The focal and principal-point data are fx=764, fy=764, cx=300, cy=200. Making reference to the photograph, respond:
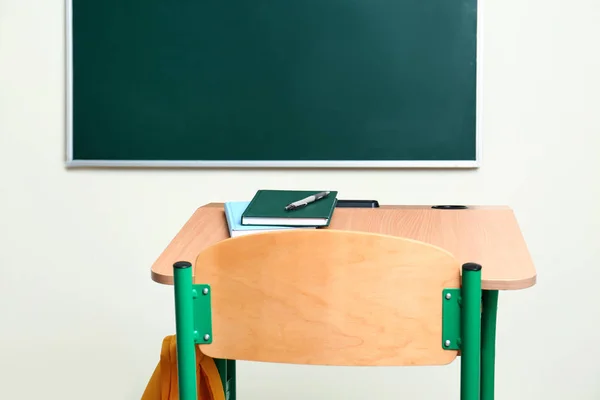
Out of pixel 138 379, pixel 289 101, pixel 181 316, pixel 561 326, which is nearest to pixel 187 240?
pixel 181 316

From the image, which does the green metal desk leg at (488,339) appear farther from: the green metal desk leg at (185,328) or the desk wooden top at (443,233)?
the green metal desk leg at (185,328)

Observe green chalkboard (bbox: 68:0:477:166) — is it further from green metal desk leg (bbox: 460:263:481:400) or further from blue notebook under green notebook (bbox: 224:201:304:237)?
green metal desk leg (bbox: 460:263:481:400)

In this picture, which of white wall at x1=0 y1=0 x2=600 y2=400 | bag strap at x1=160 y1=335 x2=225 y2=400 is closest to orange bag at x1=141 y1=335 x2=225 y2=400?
bag strap at x1=160 y1=335 x2=225 y2=400

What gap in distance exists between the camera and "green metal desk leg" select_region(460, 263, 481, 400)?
3.75 ft

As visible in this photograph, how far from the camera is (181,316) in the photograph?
1.22 m

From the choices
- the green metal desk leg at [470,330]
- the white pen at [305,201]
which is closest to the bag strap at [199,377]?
the white pen at [305,201]

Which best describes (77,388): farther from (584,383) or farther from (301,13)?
(584,383)

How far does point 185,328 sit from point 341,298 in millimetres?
263

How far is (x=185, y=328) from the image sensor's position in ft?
4.02

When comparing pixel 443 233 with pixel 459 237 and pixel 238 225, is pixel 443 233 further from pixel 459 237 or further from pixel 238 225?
pixel 238 225

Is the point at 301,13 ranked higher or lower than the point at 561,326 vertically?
higher

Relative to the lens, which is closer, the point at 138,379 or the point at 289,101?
the point at 289,101

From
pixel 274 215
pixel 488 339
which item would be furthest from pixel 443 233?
pixel 274 215

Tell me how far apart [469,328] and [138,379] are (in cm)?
180
